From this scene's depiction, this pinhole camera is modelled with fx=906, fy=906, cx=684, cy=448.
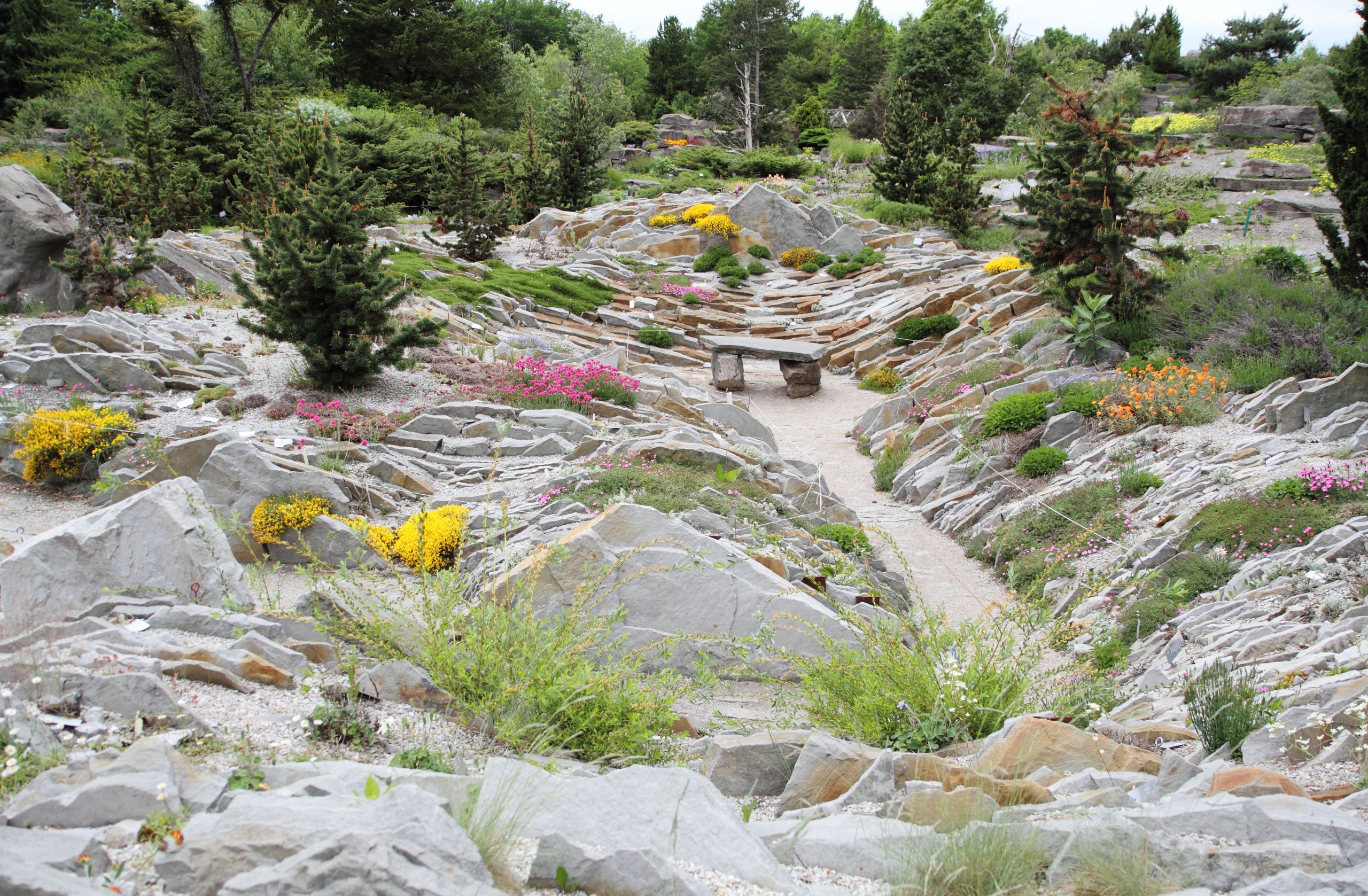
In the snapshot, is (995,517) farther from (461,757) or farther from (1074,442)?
(461,757)

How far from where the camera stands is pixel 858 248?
1152 inches

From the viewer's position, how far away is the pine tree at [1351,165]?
42.3 ft

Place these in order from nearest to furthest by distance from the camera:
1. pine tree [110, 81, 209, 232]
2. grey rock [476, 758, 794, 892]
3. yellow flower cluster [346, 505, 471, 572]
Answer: grey rock [476, 758, 794, 892] → yellow flower cluster [346, 505, 471, 572] → pine tree [110, 81, 209, 232]

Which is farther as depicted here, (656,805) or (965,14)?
(965,14)

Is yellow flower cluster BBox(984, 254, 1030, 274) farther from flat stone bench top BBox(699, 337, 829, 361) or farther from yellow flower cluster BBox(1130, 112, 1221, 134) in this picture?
yellow flower cluster BBox(1130, 112, 1221, 134)

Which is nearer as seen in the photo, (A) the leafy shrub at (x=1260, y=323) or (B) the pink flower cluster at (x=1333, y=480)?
(B) the pink flower cluster at (x=1333, y=480)

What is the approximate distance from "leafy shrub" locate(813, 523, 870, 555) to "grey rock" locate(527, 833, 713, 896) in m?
7.54

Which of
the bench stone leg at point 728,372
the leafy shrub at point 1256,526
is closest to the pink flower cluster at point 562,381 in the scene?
the bench stone leg at point 728,372

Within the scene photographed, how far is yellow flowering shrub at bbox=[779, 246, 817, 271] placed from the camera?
2908 cm

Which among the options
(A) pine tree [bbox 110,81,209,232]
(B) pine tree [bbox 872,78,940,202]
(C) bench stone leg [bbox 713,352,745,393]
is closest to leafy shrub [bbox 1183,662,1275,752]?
(C) bench stone leg [bbox 713,352,745,393]

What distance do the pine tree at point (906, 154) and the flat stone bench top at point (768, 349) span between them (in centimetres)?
1387

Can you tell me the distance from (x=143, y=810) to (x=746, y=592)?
4607mm

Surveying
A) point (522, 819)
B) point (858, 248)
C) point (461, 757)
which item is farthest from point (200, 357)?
point (858, 248)

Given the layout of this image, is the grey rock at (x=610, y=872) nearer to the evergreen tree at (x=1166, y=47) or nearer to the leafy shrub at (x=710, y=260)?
the leafy shrub at (x=710, y=260)
